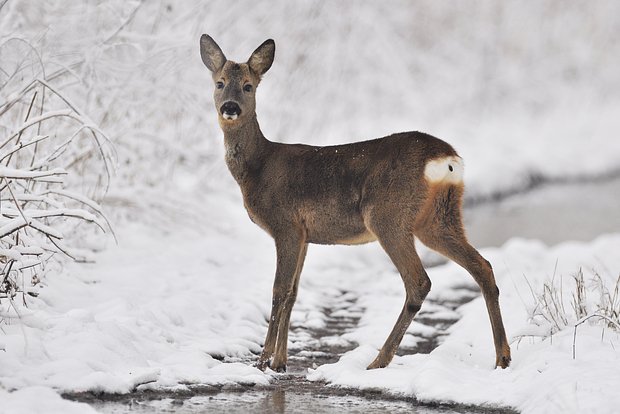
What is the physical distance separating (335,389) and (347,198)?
140 cm

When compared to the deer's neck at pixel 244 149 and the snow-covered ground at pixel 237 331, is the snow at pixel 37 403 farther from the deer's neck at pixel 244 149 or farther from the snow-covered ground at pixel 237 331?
the deer's neck at pixel 244 149

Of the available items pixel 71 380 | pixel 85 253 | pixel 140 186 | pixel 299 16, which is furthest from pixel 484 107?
pixel 71 380

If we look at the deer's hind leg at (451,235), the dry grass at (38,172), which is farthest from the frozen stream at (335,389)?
the deer's hind leg at (451,235)

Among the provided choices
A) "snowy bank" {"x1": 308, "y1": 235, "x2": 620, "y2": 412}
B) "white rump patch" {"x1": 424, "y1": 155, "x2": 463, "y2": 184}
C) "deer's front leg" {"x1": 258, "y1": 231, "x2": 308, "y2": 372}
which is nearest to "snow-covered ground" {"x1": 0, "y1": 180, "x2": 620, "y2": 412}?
"snowy bank" {"x1": 308, "y1": 235, "x2": 620, "y2": 412}

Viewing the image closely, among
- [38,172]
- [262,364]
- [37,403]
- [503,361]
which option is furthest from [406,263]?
[37,403]

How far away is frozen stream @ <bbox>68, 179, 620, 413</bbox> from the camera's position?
4.28 metres

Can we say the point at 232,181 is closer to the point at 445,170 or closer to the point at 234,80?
the point at 234,80

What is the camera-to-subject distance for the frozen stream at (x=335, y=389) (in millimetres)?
4281

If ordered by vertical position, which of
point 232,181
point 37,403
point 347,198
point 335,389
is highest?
point 232,181

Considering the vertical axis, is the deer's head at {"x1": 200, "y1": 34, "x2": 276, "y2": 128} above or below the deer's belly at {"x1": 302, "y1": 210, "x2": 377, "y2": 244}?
above

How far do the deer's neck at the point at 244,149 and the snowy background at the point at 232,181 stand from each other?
1032 millimetres

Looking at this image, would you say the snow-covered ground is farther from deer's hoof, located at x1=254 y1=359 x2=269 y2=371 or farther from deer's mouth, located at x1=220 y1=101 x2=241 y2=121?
deer's mouth, located at x1=220 y1=101 x2=241 y2=121

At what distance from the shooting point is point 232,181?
13156 mm

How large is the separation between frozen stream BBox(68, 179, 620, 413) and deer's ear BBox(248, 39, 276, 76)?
2123 mm
